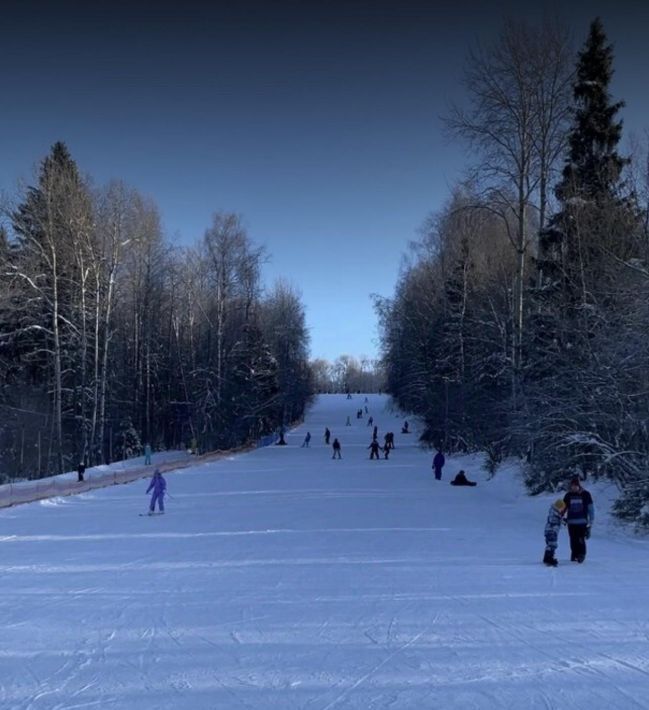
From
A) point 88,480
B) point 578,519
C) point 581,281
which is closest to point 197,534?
point 578,519

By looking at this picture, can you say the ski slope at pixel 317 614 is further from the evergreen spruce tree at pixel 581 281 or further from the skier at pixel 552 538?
the evergreen spruce tree at pixel 581 281

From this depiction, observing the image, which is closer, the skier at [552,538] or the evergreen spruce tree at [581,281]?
the skier at [552,538]

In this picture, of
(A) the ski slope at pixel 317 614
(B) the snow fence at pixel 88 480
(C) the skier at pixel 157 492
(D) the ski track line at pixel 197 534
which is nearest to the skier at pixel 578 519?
(A) the ski slope at pixel 317 614

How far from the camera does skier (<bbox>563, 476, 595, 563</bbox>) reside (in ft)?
37.4

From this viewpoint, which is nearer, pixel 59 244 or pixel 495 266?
pixel 59 244

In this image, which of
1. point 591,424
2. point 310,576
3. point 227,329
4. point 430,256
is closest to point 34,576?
point 310,576

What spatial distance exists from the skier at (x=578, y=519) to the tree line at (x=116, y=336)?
2302 cm

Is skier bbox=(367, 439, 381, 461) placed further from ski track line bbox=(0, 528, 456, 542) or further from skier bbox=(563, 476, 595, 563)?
skier bbox=(563, 476, 595, 563)

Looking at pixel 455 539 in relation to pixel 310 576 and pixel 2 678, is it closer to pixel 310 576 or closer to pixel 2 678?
pixel 310 576

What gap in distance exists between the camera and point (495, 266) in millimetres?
39031

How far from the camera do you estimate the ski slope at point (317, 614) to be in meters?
5.77

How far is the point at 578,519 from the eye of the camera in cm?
1144

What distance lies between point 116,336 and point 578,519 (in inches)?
1540

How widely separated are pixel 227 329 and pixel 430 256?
16843 mm
